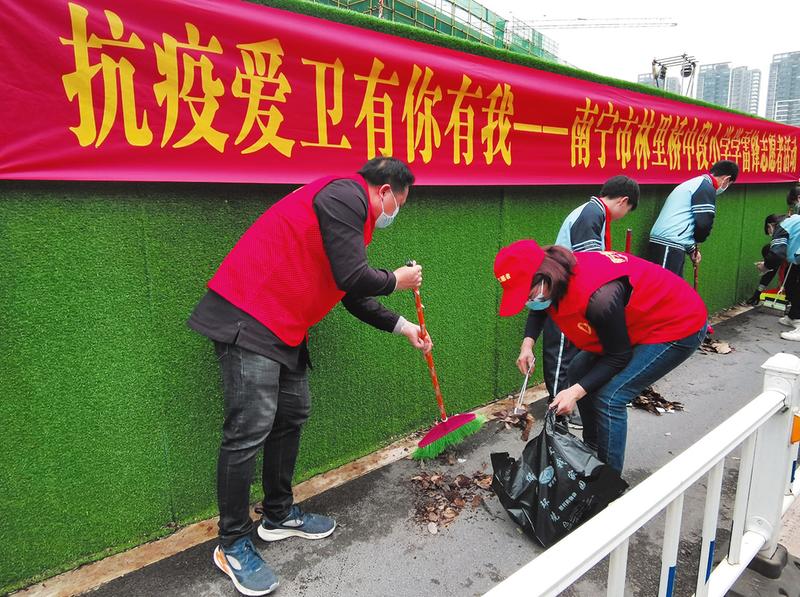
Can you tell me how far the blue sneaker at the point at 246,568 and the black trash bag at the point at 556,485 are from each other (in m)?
1.17

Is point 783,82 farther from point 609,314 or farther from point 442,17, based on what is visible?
point 609,314

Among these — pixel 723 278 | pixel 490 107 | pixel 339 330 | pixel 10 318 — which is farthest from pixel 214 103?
pixel 723 278

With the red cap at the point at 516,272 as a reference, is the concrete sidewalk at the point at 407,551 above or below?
below

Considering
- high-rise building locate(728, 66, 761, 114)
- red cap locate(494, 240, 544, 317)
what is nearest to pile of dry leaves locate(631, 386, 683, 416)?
red cap locate(494, 240, 544, 317)

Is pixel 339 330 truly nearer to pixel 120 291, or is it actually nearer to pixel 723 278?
pixel 120 291

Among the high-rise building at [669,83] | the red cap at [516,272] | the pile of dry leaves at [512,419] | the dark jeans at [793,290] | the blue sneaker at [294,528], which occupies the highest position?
the high-rise building at [669,83]

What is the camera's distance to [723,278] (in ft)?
24.2

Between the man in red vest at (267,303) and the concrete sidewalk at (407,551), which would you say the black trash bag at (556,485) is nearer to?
the concrete sidewalk at (407,551)

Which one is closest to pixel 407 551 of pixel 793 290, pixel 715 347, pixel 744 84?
pixel 715 347

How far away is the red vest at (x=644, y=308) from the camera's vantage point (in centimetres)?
225

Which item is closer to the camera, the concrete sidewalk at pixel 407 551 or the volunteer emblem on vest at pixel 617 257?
the concrete sidewalk at pixel 407 551

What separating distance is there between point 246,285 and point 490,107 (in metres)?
2.22

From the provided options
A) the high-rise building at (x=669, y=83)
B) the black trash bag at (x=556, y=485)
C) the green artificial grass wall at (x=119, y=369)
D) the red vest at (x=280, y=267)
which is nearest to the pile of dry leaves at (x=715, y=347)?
the black trash bag at (x=556, y=485)

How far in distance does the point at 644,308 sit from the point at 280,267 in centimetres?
163
